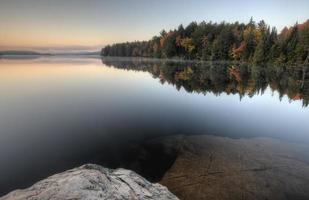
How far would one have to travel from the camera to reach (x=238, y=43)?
283ft

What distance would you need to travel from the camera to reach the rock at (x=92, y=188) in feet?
18.2

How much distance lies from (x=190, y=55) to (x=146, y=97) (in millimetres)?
82437

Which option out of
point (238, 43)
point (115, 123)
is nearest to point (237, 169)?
point (115, 123)

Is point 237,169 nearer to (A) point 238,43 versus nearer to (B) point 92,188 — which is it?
(B) point 92,188

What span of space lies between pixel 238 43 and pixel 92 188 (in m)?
87.7

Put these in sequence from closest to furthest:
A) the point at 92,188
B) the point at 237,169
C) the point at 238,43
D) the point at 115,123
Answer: the point at 92,188, the point at 237,169, the point at 115,123, the point at 238,43

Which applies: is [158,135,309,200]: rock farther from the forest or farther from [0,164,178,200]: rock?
the forest

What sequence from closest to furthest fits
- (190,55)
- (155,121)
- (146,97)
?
(155,121)
(146,97)
(190,55)

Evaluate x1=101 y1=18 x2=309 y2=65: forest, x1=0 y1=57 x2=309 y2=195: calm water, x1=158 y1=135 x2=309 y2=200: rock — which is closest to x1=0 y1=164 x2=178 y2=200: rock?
x1=158 y1=135 x2=309 y2=200: rock

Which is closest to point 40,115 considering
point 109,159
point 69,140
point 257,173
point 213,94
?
point 69,140

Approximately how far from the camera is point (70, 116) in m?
15.8

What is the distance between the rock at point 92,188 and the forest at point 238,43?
67.8 metres

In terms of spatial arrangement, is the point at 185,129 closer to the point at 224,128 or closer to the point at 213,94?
the point at 224,128

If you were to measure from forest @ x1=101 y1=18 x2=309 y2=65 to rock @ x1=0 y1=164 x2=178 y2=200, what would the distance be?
67.8 metres
